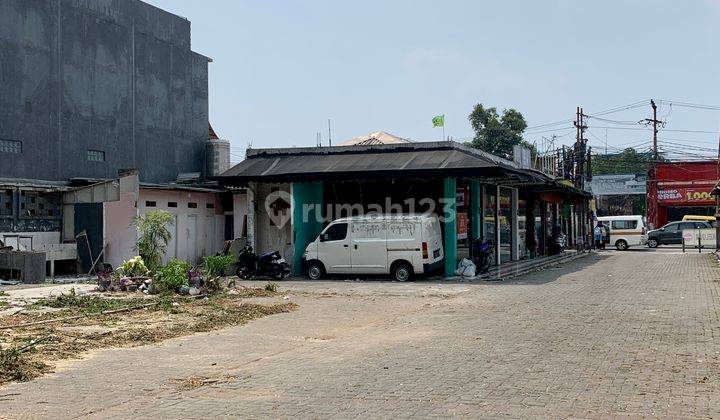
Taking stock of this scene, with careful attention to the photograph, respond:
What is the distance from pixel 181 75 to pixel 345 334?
74.1 feet

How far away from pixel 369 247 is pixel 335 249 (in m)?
1.09

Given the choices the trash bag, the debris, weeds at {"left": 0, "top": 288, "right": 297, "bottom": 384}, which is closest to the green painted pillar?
the trash bag

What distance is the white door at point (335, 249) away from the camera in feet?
68.4

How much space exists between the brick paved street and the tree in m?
43.1

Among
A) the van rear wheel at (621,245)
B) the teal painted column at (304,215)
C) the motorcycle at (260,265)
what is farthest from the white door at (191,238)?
the van rear wheel at (621,245)

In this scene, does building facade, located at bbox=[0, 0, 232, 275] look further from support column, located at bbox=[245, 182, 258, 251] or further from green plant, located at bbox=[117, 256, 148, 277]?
green plant, located at bbox=[117, 256, 148, 277]

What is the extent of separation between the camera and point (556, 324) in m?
11.6

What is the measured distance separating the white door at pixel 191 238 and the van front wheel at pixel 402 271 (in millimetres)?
9661

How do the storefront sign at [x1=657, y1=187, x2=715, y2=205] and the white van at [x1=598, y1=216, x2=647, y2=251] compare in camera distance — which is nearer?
the white van at [x1=598, y1=216, x2=647, y2=251]

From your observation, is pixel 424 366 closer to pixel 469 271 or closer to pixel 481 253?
pixel 469 271

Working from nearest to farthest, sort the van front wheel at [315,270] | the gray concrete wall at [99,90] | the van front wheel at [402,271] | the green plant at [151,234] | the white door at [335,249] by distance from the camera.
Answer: the van front wheel at [402,271], the white door at [335,249], the green plant at [151,234], the van front wheel at [315,270], the gray concrete wall at [99,90]

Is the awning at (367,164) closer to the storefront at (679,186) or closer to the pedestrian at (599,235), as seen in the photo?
the pedestrian at (599,235)

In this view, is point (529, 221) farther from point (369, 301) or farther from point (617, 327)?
point (617, 327)

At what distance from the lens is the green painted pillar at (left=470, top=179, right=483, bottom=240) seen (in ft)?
76.5
